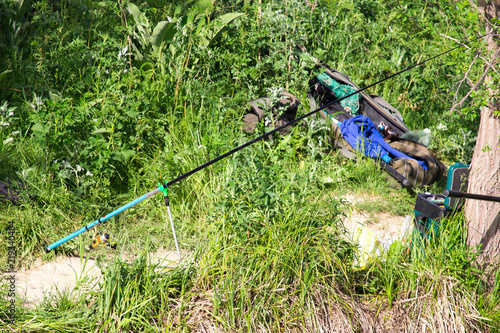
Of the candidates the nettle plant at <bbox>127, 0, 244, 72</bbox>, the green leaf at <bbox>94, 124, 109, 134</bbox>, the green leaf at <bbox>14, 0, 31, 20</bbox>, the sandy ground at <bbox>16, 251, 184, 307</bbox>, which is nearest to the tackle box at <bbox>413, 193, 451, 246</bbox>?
the sandy ground at <bbox>16, 251, 184, 307</bbox>

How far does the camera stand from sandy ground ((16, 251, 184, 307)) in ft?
9.30

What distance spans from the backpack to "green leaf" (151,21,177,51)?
1759 millimetres

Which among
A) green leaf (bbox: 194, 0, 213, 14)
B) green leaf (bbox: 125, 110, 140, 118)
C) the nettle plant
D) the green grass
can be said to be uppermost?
green leaf (bbox: 194, 0, 213, 14)

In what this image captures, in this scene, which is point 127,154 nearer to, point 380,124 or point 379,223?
point 379,223

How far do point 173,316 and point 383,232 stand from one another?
6.86ft

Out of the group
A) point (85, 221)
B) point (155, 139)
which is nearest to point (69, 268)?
point (85, 221)

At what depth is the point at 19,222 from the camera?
325 cm

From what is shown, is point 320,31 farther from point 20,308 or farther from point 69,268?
point 20,308

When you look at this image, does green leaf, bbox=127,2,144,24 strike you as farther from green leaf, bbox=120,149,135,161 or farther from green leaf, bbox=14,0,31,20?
green leaf, bbox=120,149,135,161

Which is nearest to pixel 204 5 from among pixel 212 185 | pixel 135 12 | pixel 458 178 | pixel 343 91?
pixel 135 12

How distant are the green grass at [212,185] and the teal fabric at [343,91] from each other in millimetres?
409

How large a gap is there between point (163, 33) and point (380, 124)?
8.94 ft

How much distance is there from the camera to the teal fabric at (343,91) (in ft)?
17.4

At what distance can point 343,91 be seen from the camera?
5297 mm
